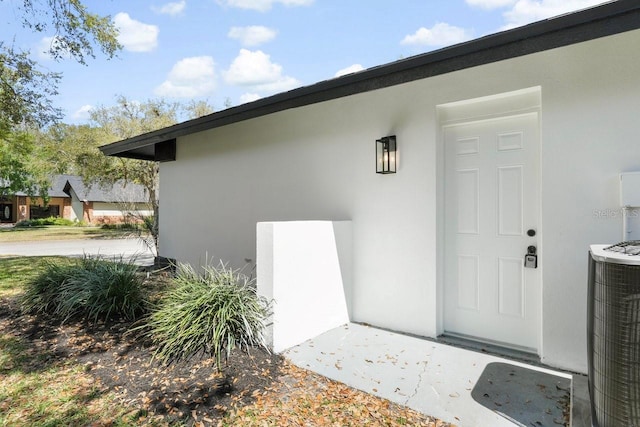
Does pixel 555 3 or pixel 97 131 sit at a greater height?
pixel 555 3

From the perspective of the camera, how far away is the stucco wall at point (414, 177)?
10.2 feet

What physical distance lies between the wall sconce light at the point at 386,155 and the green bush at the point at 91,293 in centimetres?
355

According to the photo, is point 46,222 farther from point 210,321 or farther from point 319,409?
point 319,409

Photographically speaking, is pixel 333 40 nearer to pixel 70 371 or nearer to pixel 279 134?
pixel 279 134

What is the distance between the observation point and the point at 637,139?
9.74 ft

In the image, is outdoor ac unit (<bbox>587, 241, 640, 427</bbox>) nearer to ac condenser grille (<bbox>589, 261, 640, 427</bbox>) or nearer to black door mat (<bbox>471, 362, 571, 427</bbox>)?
ac condenser grille (<bbox>589, 261, 640, 427</bbox>)

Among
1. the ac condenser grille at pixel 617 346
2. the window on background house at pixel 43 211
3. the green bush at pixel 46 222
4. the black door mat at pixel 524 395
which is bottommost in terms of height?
the black door mat at pixel 524 395

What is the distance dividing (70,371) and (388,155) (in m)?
4.06

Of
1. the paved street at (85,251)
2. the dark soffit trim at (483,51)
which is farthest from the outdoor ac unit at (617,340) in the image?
the paved street at (85,251)

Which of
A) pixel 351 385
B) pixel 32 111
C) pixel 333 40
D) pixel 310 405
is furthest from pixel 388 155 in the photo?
pixel 32 111

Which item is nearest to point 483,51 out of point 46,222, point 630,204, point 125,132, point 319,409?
point 630,204

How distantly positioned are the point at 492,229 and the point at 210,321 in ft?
10.4

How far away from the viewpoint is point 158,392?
2939 millimetres

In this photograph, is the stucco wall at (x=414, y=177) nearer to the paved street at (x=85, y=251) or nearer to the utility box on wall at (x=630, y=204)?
the utility box on wall at (x=630, y=204)
